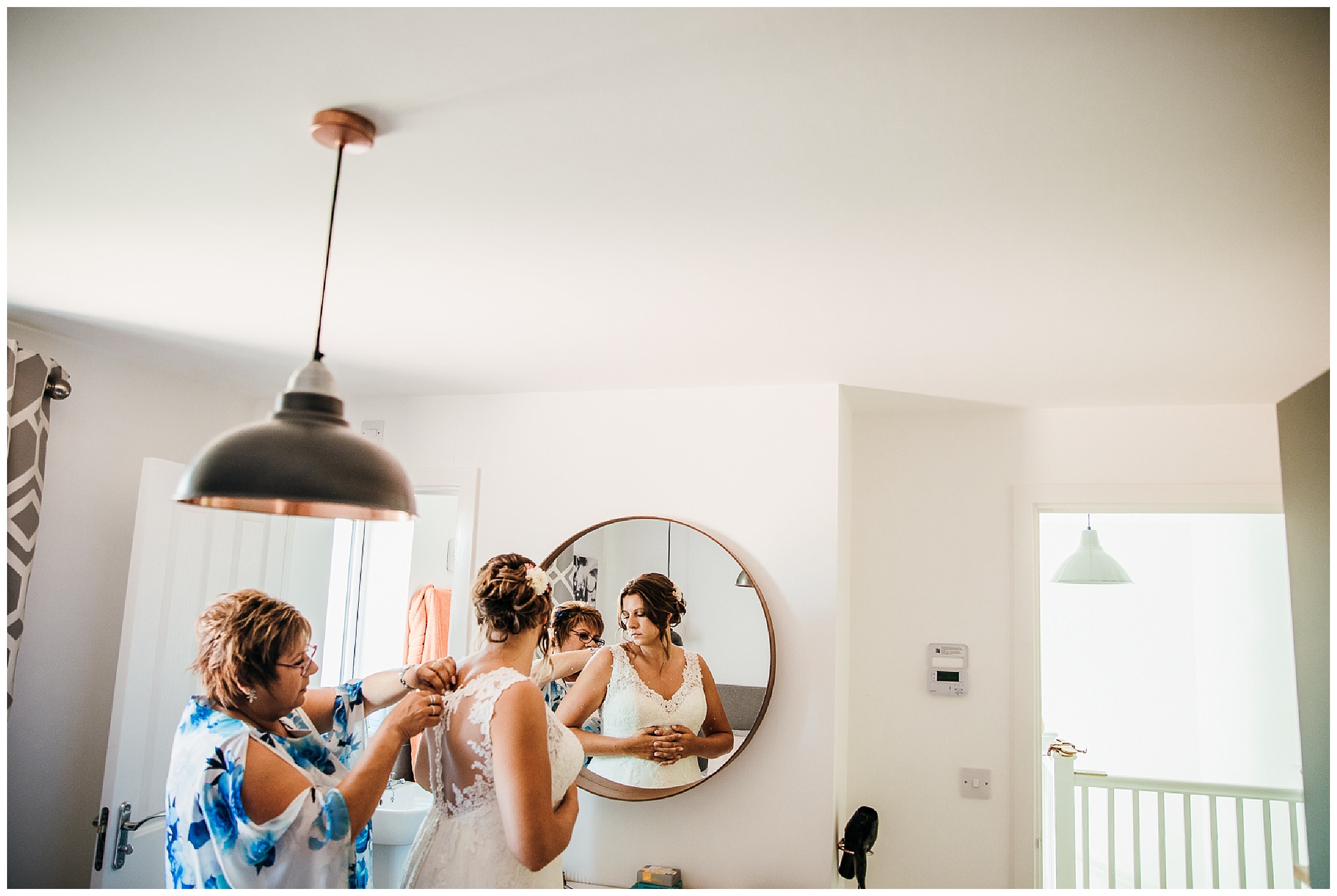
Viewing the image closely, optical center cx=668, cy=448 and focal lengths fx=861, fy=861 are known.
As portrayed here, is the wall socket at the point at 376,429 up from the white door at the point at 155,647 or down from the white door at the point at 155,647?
up

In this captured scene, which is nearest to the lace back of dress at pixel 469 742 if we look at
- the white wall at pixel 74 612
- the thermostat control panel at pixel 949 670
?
the white wall at pixel 74 612

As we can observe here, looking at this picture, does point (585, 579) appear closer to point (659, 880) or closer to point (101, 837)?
point (659, 880)

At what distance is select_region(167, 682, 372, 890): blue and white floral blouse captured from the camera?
158cm

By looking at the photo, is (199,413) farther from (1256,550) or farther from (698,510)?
(1256,550)

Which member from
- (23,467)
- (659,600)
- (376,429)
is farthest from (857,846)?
(23,467)

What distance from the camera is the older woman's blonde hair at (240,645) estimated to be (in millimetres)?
1653

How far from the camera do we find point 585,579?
3031mm

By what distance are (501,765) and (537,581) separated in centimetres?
43

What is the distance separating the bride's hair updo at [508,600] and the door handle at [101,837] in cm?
143

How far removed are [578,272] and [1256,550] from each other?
13.7 feet

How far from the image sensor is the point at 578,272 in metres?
1.95

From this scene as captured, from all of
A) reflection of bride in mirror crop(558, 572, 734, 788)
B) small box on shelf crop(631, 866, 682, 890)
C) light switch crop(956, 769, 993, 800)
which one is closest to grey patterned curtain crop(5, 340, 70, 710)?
reflection of bride in mirror crop(558, 572, 734, 788)

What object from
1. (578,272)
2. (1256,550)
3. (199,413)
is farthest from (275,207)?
(1256,550)

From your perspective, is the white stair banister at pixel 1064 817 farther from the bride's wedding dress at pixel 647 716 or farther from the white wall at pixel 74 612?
the white wall at pixel 74 612
